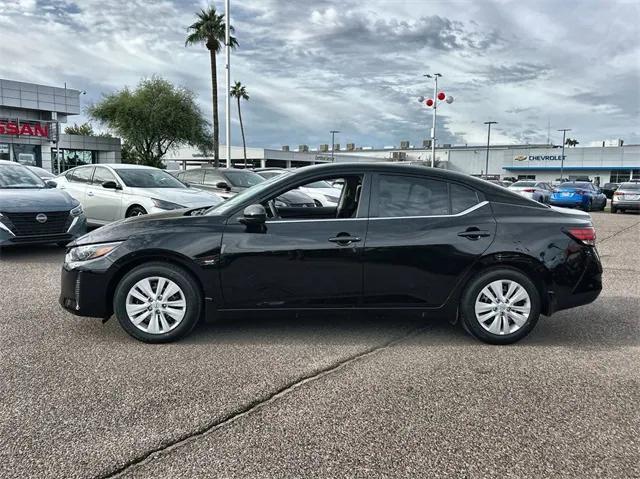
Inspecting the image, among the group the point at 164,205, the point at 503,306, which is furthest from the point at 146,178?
the point at 503,306

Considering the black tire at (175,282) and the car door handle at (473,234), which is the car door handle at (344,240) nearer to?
the car door handle at (473,234)

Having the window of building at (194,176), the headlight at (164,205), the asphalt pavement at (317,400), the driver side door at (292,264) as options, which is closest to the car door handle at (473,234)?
the driver side door at (292,264)

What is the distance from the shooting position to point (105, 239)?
14.5 feet

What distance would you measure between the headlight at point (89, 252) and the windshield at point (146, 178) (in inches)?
236

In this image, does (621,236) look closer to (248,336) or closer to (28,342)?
Result: (248,336)

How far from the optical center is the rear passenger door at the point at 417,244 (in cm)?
442

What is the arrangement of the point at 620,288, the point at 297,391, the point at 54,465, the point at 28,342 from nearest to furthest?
the point at 54,465, the point at 297,391, the point at 28,342, the point at 620,288

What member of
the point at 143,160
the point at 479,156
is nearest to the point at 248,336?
the point at 143,160

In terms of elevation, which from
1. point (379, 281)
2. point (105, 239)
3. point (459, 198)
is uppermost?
point (459, 198)

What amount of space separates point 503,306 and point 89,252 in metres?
3.62

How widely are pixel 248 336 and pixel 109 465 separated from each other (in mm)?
2082

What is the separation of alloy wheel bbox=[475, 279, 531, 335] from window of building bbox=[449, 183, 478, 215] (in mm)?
723

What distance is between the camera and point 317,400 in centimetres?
342

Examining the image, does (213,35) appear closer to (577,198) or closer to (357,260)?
(577,198)
